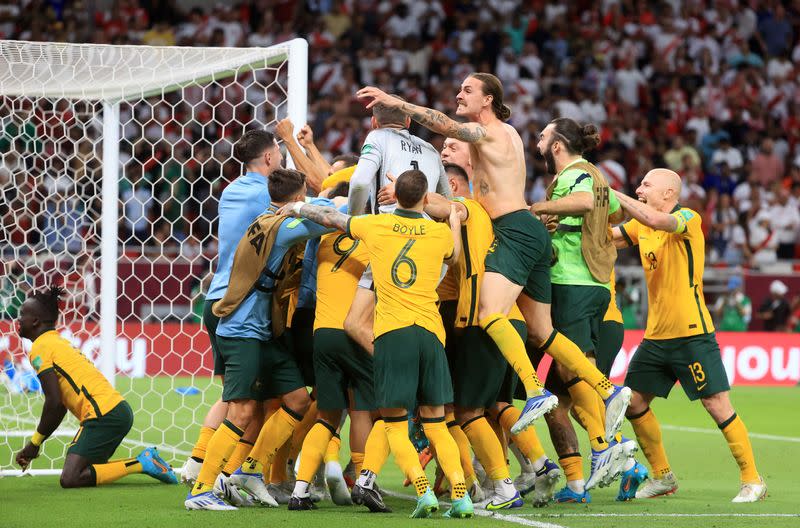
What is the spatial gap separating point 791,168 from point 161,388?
1424 centimetres

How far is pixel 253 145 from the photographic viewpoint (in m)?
7.86

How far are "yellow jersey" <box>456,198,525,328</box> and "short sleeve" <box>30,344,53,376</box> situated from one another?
9.89ft

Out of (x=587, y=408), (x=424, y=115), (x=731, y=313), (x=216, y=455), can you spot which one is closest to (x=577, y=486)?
(x=587, y=408)

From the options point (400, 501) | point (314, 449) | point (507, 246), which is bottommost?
point (400, 501)

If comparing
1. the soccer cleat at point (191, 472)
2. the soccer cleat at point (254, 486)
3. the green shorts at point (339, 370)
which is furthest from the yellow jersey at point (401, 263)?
the soccer cleat at point (191, 472)

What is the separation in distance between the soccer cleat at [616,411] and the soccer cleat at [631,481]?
464 mm

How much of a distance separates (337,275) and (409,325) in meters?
0.82

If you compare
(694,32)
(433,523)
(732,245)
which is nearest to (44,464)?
(433,523)

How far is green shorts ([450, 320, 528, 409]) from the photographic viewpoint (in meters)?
7.52

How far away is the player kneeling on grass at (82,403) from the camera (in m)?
8.45

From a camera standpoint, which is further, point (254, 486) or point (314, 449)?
point (254, 486)

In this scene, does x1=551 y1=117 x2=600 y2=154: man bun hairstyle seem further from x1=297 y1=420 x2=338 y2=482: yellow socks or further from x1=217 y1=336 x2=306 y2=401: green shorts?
x1=297 y1=420 x2=338 y2=482: yellow socks

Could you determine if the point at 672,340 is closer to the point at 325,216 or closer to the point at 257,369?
the point at 325,216

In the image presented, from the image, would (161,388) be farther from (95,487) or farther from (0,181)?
(95,487)
